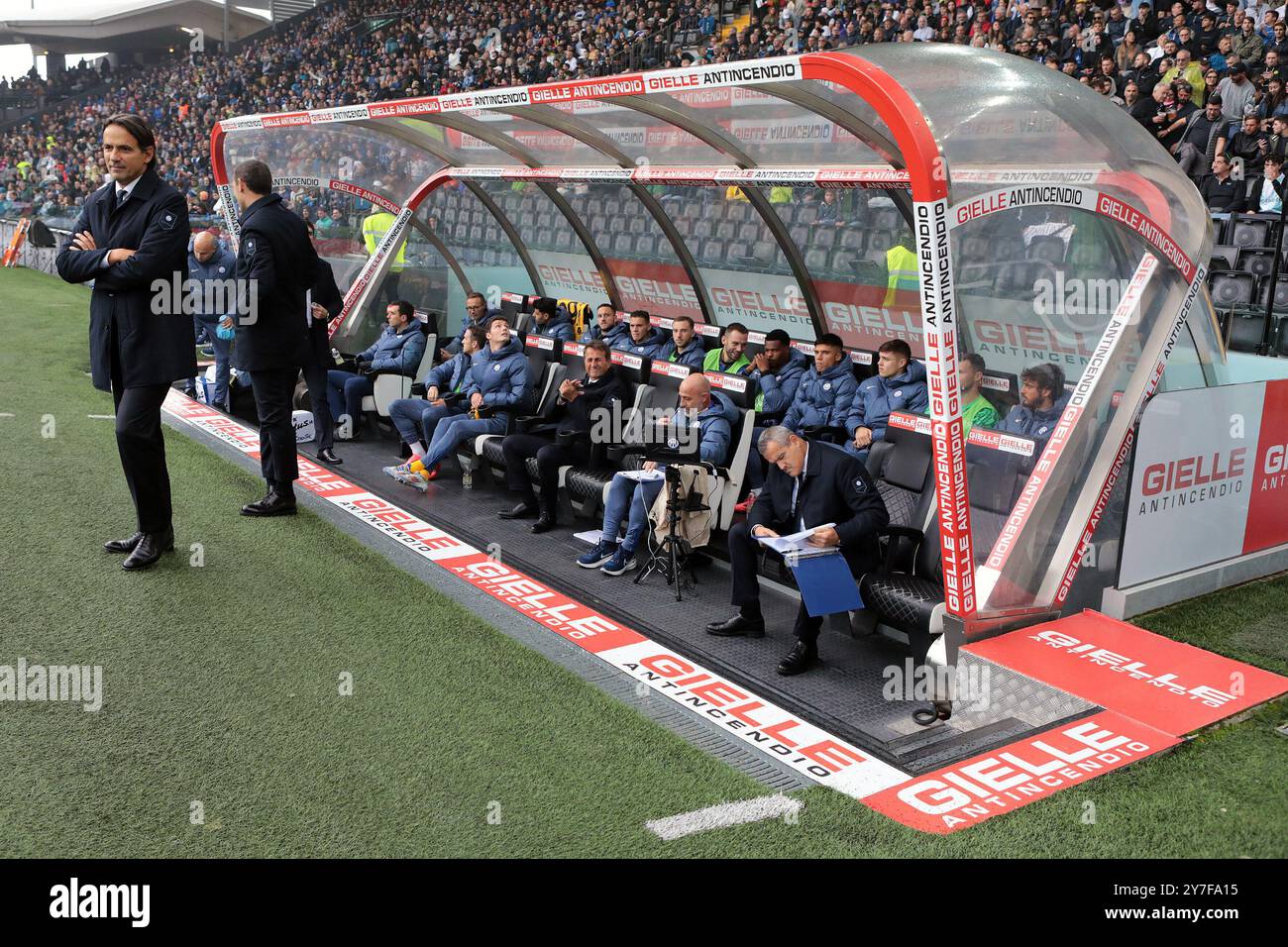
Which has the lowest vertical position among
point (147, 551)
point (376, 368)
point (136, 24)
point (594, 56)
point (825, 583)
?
point (147, 551)

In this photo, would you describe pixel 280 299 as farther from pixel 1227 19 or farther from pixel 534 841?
pixel 1227 19

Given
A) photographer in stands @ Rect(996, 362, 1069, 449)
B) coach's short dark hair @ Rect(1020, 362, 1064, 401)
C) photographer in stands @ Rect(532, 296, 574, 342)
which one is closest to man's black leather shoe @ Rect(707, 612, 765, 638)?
photographer in stands @ Rect(996, 362, 1069, 449)

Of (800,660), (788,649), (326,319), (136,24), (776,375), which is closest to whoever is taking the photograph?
(800,660)

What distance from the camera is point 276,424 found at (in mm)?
7047

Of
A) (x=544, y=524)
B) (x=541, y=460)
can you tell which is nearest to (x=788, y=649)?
(x=544, y=524)

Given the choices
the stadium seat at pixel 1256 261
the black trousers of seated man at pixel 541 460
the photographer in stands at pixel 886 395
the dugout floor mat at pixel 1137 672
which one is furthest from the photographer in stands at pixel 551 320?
the stadium seat at pixel 1256 261

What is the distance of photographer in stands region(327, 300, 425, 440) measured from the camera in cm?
994

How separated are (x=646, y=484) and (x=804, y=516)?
143 centimetres

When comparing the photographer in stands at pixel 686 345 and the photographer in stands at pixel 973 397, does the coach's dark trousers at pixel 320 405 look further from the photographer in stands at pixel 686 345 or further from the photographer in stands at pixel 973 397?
the photographer in stands at pixel 973 397

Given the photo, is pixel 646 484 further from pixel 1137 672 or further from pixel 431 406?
pixel 1137 672

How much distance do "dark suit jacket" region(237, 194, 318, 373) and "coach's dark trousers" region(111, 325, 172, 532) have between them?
0.92 meters
